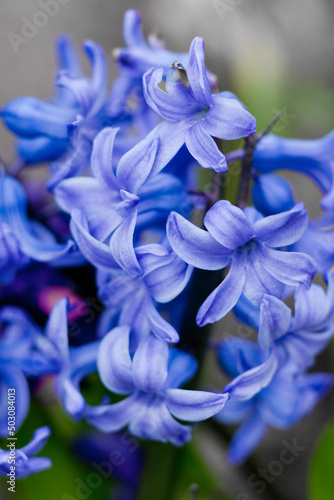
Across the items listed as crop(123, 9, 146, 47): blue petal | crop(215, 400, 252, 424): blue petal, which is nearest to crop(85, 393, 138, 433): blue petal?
crop(215, 400, 252, 424): blue petal

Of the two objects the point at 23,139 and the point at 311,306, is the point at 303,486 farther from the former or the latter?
the point at 23,139

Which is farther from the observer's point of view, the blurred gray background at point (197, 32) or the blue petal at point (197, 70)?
the blurred gray background at point (197, 32)

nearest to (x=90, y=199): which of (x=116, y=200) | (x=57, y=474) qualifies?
(x=116, y=200)

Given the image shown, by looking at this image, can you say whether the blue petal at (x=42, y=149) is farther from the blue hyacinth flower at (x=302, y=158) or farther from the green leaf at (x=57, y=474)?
the green leaf at (x=57, y=474)

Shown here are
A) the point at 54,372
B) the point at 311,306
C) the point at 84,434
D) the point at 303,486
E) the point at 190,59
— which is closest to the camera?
the point at 190,59

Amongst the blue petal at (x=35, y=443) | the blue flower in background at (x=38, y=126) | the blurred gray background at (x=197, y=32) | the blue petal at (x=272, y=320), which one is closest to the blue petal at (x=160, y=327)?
the blue petal at (x=272, y=320)

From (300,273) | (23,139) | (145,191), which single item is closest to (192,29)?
(23,139)

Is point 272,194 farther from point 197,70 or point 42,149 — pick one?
point 42,149
